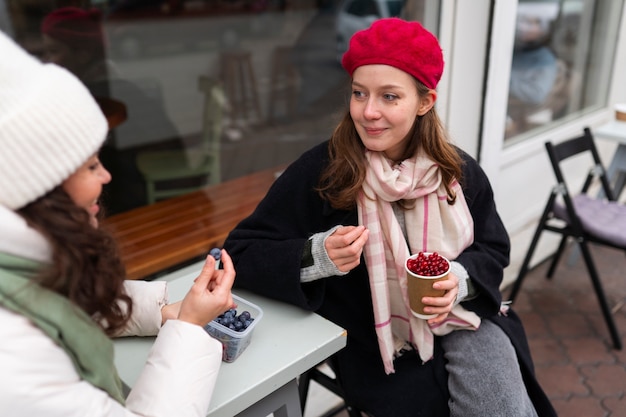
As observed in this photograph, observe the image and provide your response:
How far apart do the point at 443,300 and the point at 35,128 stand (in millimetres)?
1066

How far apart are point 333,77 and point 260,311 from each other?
7.00 m

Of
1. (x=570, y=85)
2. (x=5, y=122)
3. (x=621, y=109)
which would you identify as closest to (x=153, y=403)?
(x=5, y=122)

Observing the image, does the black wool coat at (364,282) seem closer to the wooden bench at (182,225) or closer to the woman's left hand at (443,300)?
the woman's left hand at (443,300)

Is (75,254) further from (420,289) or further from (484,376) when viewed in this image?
(484,376)

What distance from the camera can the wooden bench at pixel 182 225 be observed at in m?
2.80

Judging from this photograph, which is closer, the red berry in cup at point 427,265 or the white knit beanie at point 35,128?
the white knit beanie at point 35,128

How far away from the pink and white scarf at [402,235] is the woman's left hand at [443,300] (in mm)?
133

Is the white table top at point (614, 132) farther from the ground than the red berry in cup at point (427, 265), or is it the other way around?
the red berry in cup at point (427, 265)

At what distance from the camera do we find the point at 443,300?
1500 mm

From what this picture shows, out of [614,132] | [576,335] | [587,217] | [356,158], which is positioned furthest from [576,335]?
[356,158]

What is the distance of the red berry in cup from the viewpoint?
1478mm

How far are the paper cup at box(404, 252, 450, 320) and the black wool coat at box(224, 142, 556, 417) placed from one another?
195 mm

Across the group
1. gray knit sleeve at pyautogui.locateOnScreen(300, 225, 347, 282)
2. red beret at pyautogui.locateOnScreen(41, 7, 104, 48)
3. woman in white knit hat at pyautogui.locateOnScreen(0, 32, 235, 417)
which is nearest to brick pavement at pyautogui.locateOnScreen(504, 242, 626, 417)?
gray knit sleeve at pyautogui.locateOnScreen(300, 225, 347, 282)

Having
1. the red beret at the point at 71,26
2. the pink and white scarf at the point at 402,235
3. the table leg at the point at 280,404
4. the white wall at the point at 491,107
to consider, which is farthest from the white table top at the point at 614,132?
the red beret at the point at 71,26
